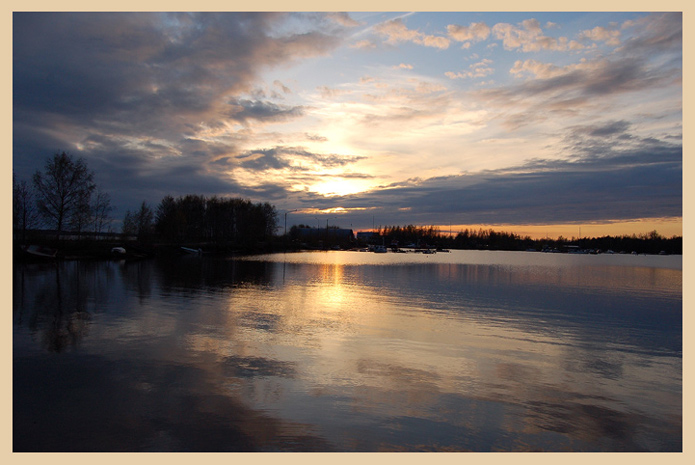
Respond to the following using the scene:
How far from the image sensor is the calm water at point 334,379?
664 centimetres

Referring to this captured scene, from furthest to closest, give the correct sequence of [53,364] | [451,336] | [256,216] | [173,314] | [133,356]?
1. [256,216]
2. [173,314]
3. [451,336]
4. [133,356]
5. [53,364]

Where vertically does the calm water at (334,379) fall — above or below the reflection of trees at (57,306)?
below

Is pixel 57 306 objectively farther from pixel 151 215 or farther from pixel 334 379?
pixel 151 215

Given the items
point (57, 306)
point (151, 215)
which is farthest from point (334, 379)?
point (151, 215)

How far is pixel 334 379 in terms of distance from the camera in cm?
916

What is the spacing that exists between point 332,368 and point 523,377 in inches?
173

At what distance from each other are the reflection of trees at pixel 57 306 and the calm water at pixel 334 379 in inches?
4.1

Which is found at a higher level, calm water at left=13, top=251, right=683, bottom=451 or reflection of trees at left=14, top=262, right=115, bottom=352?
reflection of trees at left=14, top=262, right=115, bottom=352

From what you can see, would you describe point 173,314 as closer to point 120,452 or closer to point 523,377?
point 120,452

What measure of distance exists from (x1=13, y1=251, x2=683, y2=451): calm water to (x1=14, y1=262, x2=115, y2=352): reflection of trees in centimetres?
10

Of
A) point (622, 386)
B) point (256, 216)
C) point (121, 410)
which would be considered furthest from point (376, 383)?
point (256, 216)

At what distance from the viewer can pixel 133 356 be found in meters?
10.2

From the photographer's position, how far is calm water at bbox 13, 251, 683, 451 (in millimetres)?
6637

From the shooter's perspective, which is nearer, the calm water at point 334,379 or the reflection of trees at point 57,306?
the calm water at point 334,379
